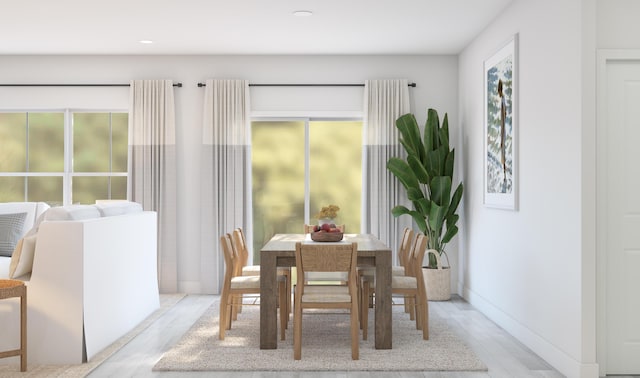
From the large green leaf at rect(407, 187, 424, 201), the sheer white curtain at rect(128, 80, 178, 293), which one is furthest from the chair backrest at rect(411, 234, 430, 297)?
the sheer white curtain at rect(128, 80, 178, 293)

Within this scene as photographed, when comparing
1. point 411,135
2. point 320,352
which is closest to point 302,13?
point 411,135

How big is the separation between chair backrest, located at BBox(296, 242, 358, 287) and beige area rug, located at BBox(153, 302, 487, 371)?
647 millimetres

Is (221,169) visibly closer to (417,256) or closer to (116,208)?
(116,208)

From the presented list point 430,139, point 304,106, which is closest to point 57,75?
point 304,106

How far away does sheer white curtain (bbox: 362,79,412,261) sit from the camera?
7355 mm

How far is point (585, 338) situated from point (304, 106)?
444 cm

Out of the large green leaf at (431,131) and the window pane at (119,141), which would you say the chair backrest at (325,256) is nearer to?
the large green leaf at (431,131)

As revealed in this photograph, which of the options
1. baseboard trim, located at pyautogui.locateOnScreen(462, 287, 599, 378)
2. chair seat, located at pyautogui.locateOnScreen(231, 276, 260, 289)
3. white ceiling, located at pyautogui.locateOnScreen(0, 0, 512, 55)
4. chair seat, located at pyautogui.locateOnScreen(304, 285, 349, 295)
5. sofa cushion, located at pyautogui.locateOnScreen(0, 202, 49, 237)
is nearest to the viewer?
baseboard trim, located at pyautogui.locateOnScreen(462, 287, 599, 378)

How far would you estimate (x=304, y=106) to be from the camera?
7500 millimetres

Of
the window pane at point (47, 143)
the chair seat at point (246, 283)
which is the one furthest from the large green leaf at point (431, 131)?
the window pane at point (47, 143)

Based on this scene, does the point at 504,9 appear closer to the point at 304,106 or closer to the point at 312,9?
the point at 312,9

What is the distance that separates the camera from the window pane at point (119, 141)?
299 inches

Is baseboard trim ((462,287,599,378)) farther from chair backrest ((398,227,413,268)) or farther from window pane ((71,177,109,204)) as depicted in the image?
window pane ((71,177,109,204))

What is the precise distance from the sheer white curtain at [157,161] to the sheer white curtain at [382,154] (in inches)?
88.3
